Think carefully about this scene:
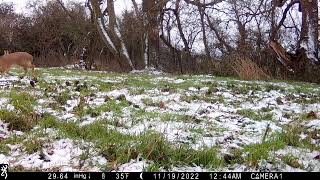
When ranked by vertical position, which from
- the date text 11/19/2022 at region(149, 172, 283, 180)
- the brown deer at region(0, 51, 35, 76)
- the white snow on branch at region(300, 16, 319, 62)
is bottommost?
the date text 11/19/2022 at region(149, 172, 283, 180)

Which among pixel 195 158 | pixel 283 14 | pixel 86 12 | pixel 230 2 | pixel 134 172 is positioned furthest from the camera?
pixel 86 12

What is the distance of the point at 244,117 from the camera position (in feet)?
21.9

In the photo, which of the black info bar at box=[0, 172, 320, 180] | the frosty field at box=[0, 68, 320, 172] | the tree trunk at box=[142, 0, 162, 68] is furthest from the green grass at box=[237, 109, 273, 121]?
the tree trunk at box=[142, 0, 162, 68]

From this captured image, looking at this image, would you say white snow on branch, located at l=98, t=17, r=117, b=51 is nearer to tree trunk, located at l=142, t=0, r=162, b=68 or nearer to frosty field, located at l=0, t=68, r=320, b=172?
tree trunk, located at l=142, t=0, r=162, b=68

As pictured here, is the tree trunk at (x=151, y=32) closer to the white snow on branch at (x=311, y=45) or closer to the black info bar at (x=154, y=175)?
the white snow on branch at (x=311, y=45)

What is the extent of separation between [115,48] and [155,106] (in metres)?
16.1

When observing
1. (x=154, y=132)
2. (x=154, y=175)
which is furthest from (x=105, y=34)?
(x=154, y=175)

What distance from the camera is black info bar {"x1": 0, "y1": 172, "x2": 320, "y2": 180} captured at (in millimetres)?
3979

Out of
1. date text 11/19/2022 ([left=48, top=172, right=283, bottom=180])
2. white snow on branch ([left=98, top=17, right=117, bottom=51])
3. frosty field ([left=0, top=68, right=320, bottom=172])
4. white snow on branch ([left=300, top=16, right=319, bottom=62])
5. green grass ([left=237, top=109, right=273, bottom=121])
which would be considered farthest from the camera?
white snow on branch ([left=98, top=17, right=117, bottom=51])

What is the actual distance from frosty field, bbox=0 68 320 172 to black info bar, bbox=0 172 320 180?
135 mm

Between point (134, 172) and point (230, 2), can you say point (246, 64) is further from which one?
point (134, 172)

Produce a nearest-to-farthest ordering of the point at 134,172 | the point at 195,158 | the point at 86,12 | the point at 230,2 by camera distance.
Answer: the point at 134,172 < the point at 195,158 < the point at 230,2 < the point at 86,12

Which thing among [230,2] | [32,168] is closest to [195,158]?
[32,168]

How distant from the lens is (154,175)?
405 cm
